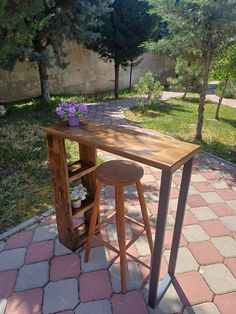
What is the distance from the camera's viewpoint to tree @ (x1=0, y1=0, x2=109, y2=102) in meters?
5.36

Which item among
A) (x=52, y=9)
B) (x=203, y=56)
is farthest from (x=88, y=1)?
(x=203, y=56)

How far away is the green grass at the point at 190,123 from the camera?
237 inches

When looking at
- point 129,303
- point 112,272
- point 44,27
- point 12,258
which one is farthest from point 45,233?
point 44,27

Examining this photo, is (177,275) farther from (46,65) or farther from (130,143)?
(46,65)

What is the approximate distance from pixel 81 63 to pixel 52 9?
14.8 ft

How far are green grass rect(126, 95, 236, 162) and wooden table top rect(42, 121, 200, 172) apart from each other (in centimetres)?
366

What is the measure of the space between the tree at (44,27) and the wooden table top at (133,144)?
12.3 ft

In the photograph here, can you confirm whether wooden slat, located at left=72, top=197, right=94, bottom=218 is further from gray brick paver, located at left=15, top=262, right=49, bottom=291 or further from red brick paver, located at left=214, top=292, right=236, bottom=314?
red brick paver, located at left=214, top=292, right=236, bottom=314

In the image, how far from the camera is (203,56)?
226 inches

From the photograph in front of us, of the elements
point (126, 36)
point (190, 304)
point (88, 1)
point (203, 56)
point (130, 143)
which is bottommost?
point (190, 304)

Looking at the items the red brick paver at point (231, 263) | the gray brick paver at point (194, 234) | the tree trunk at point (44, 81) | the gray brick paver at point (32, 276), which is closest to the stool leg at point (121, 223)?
the gray brick paver at point (32, 276)

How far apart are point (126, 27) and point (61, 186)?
8347 mm

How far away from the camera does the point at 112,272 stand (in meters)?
2.58

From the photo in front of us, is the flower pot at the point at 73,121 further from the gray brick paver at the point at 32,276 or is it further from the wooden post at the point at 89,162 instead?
the gray brick paver at the point at 32,276
